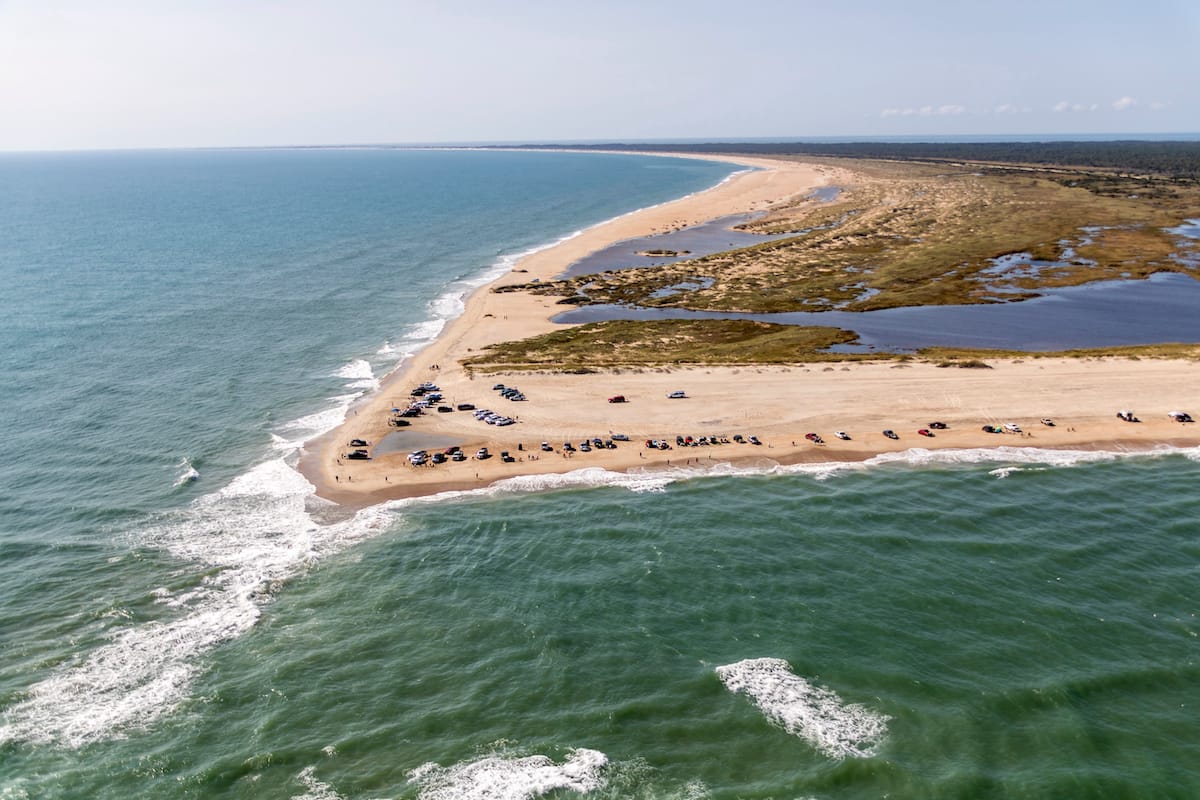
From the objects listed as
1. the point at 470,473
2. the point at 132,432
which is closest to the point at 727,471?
the point at 470,473

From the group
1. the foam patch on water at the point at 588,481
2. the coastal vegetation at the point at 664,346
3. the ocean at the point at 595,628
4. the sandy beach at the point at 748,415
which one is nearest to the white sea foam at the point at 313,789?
the ocean at the point at 595,628

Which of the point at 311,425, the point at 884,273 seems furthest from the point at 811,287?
the point at 311,425

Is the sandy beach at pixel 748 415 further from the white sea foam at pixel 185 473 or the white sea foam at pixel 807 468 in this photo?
the white sea foam at pixel 185 473

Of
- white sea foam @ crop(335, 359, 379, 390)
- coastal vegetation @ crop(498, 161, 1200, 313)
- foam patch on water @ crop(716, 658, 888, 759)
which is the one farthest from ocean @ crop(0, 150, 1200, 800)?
coastal vegetation @ crop(498, 161, 1200, 313)

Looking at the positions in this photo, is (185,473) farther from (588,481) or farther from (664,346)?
(664,346)

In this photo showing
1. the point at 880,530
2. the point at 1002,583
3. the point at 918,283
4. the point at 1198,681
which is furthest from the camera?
the point at 918,283

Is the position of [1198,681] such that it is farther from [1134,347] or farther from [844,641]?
[1134,347]
